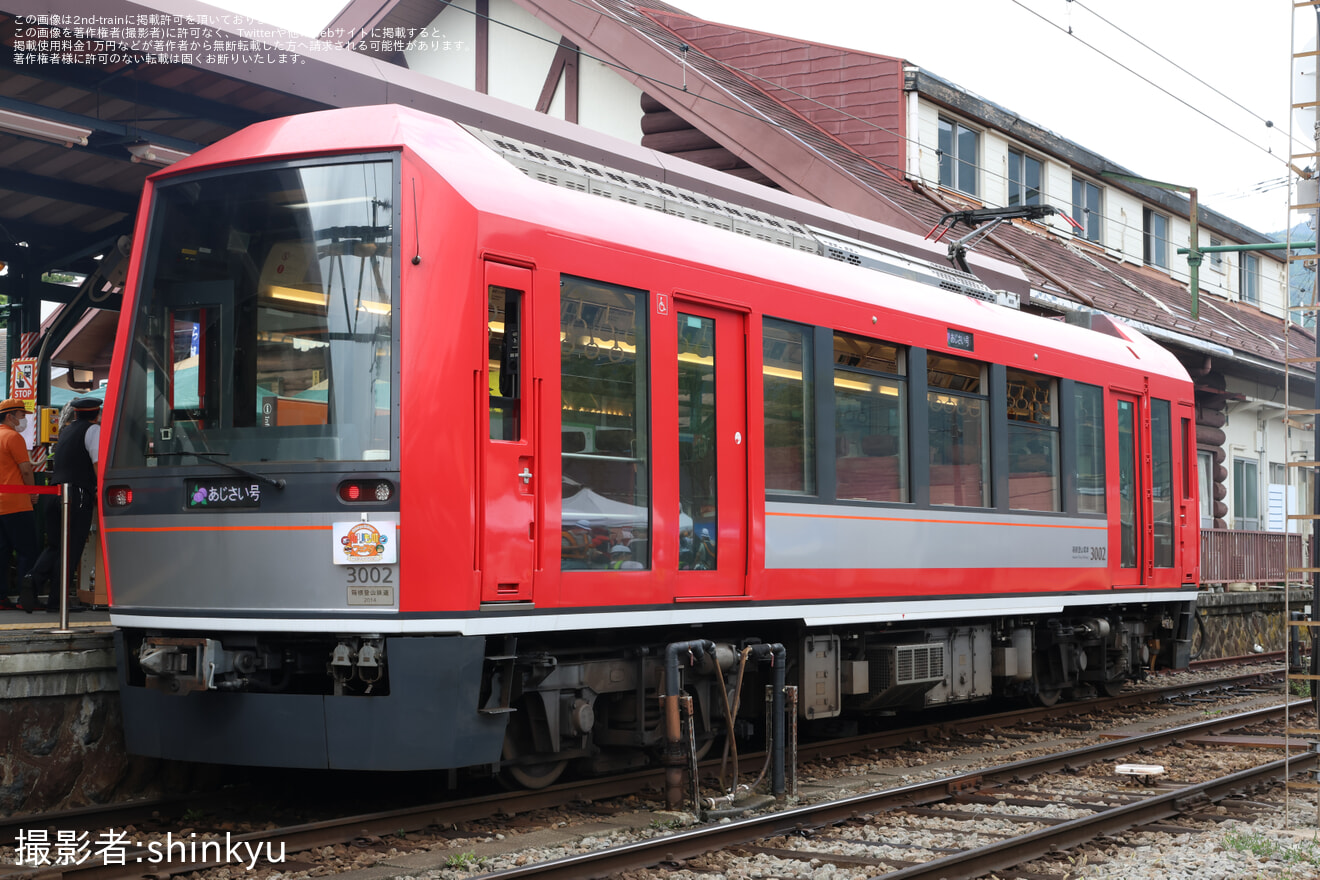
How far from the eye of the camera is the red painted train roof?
697cm

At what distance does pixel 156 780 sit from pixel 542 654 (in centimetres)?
241

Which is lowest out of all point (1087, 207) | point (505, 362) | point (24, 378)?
point (505, 362)

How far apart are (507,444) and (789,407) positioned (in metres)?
2.50

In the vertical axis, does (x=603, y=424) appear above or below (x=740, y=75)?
below

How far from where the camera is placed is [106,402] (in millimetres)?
7453

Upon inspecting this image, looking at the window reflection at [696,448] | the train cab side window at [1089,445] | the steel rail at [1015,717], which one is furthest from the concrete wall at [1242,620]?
the window reflection at [696,448]

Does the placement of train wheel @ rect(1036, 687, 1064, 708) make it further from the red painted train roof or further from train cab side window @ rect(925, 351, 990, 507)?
the red painted train roof

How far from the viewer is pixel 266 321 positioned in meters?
7.03

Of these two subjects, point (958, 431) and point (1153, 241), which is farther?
point (1153, 241)

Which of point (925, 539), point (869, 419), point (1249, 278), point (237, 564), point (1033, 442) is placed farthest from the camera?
point (1249, 278)

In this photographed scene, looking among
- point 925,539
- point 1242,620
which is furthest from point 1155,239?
point 925,539

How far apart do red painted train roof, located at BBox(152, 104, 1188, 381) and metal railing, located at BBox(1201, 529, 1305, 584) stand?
40.2 feet

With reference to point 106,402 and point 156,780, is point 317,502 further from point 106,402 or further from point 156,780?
point 156,780

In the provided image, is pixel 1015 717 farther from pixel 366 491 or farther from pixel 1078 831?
pixel 366 491
